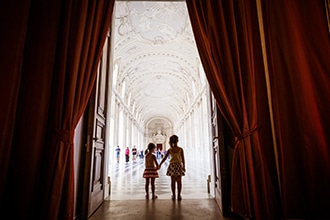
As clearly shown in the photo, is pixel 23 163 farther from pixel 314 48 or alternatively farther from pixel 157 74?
pixel 157 74

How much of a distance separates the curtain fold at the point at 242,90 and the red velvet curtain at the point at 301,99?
19 centimetres

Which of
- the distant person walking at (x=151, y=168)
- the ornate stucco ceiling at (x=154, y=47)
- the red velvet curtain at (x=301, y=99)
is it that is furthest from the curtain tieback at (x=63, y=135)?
the ornate stucco ceiling at (x=154, y=47)

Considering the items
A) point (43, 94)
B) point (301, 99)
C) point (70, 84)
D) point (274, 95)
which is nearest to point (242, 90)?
point (274, 95)

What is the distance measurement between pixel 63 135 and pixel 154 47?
11.3m

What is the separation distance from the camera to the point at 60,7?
2.80 m

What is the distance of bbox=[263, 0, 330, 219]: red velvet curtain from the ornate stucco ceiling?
330 cm

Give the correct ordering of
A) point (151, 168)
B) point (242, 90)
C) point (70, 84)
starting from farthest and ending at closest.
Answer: point (151, 168), point (242, 90), point (70, 84)

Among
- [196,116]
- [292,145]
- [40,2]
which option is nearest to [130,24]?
[40,2]

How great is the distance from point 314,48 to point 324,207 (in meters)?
1.85

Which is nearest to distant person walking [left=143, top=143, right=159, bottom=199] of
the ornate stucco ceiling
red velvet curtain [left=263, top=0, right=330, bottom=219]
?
red velvet curtain [left=263, top=0, right=330, bottom=219]

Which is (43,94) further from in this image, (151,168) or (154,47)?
(154,47)

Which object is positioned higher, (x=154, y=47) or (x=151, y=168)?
(x=154, y=47)

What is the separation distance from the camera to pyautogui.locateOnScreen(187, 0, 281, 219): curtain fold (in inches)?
92.0

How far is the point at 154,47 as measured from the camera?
42.0ft
